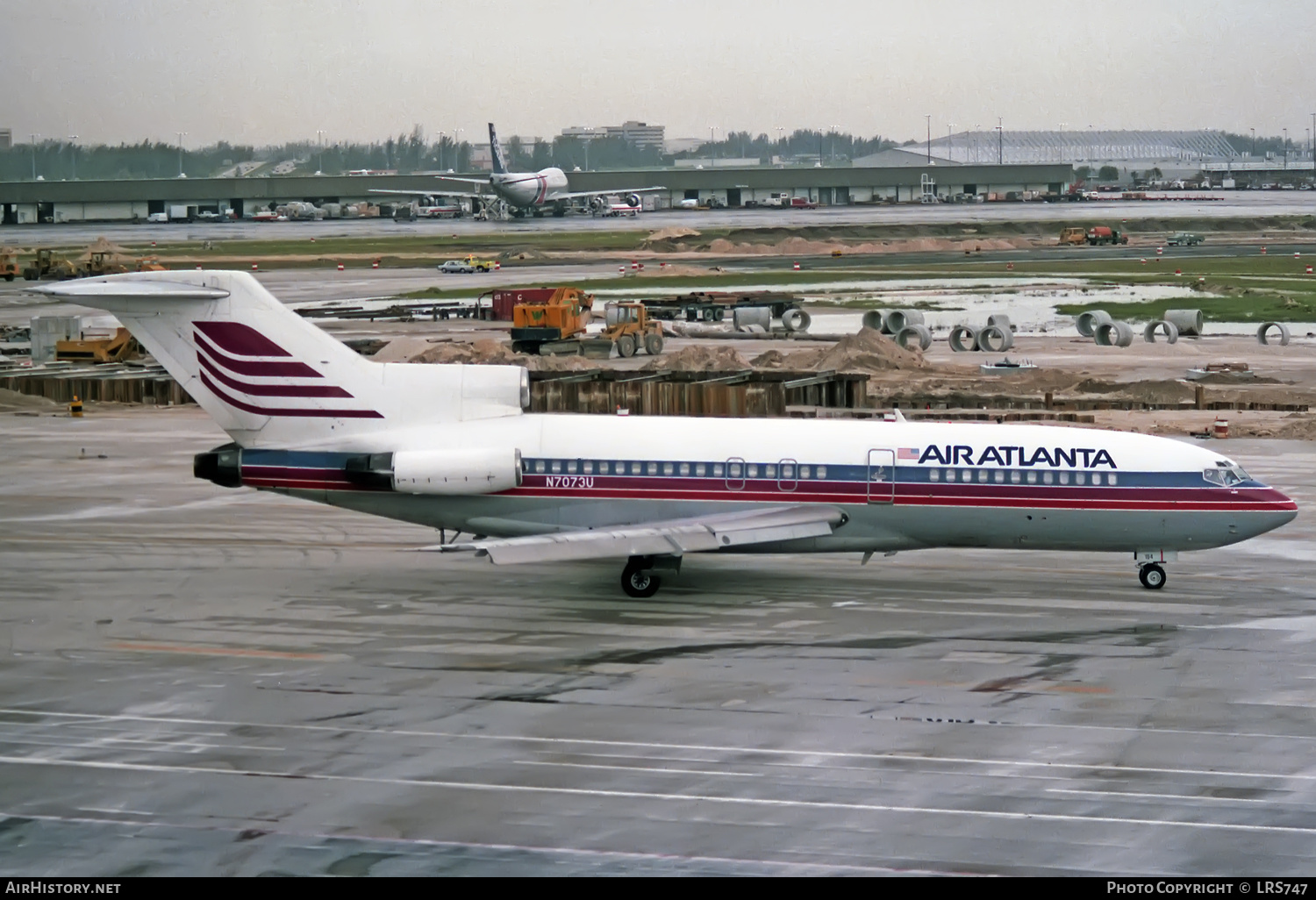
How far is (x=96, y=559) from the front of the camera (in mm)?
35344

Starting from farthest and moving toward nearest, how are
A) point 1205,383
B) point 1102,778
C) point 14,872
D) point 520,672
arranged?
point 1205,383 < point 520,672 < point 1102,778 < point 14,872

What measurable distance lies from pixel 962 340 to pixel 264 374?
4774 centimetres

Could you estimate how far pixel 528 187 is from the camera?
177m

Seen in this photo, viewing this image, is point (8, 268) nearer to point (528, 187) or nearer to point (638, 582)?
point (528, 187)

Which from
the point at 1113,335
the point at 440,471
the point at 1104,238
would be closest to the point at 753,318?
the point at 1113,335

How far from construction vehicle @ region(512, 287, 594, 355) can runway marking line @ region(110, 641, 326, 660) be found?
4549cm

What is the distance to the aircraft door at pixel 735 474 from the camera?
3241 centimetres

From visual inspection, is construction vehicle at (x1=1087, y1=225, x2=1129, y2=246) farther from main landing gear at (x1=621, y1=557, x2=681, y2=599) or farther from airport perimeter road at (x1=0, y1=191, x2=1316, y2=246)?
main landing gear at (x1=621, y1=557, x2=681, y2=599)

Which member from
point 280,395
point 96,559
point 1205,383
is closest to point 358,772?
point 280,395

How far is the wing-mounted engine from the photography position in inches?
1252

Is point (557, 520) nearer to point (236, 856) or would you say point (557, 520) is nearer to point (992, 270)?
point (236, 856)

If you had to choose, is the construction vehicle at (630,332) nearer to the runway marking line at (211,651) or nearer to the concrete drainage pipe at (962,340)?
the concrete drainage pipe at (962,340)

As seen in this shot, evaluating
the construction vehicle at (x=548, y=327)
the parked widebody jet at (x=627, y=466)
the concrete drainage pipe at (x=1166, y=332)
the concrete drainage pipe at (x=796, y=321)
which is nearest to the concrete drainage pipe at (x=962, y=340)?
the concrete drainage pipe at (x=1166, y=332)

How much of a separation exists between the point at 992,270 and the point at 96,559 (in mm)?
94126
